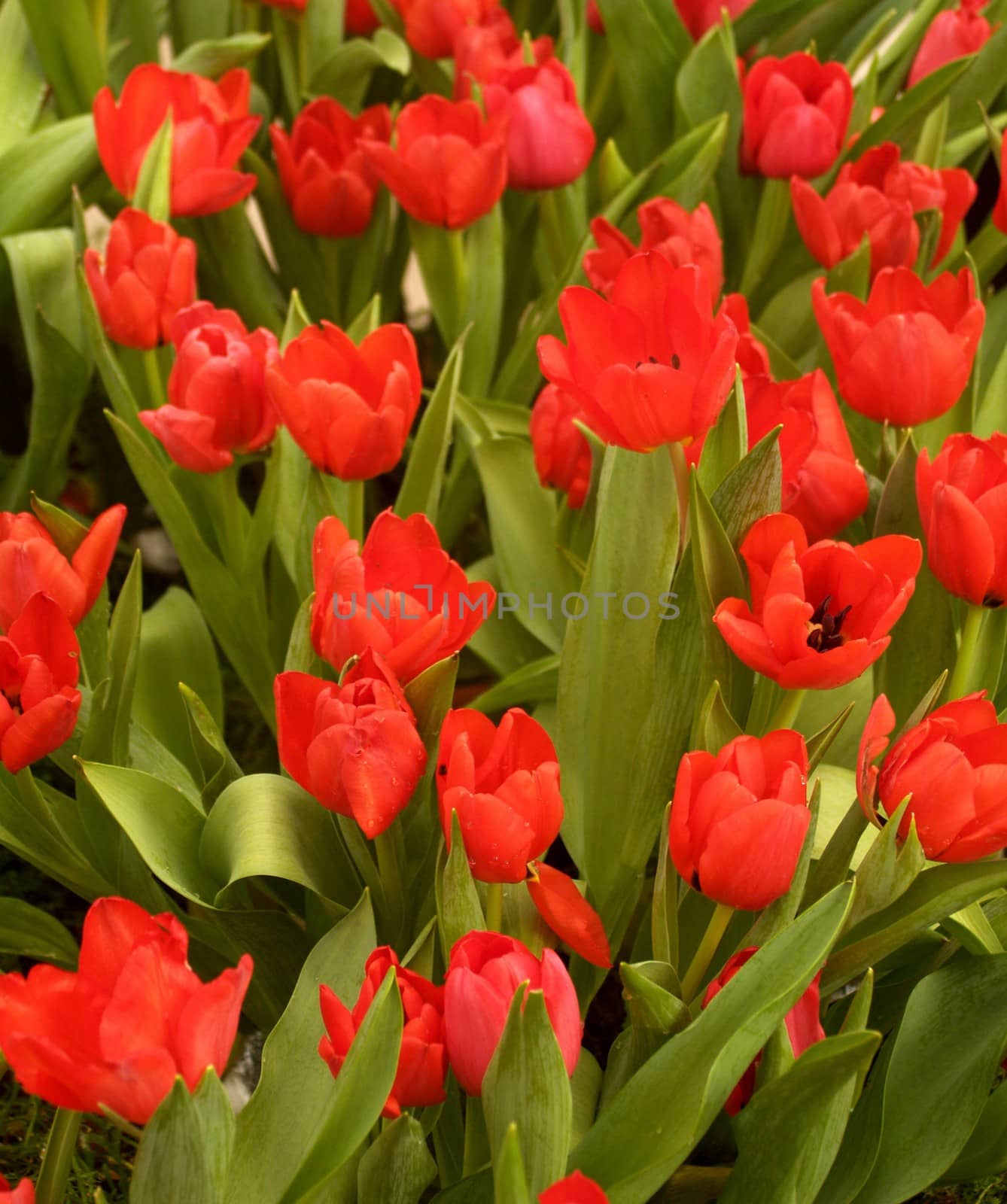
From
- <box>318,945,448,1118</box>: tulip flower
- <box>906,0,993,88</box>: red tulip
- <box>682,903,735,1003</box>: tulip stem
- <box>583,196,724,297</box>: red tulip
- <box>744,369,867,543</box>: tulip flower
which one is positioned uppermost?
<box>906,0,993,88</box>: red tulip

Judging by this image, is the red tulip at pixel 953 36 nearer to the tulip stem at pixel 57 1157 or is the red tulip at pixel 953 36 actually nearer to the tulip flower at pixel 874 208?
the tulip flower at pixel 874 208

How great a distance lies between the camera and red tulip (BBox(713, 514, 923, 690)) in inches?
19.4

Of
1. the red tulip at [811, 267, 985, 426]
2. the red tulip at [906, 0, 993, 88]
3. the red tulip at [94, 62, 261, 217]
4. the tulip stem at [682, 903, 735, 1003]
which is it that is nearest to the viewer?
the tulip stem at [682, 903, 735, 1003]

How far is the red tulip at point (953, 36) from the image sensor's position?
3.52 ft

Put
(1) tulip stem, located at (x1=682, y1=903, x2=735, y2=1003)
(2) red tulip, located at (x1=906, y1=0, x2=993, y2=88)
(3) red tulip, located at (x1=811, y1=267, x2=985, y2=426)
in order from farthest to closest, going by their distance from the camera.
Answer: (2) red tulip, located at (x1=906, y1=0, x2=993, y2=88), (3) red tulip, located at (x1=811, y1=267, x2=985, y2=426), (1) tulip stem, located at (x1=682, y1=903, x2=735, y2=1003)

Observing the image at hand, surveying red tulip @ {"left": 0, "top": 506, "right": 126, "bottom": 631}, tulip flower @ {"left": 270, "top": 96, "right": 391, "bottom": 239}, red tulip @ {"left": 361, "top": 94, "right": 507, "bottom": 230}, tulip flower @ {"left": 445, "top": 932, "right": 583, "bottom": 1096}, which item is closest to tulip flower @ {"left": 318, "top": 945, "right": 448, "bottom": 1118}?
tulip flower @ {"left": 445, "top": 932, "right": 583, "bottom": 1096}

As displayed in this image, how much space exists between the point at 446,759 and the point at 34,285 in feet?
2.05

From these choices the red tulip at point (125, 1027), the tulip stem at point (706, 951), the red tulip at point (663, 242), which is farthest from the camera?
the red tulip at point (663, 242)

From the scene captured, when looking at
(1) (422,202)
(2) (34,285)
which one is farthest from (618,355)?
(2) (34,285)

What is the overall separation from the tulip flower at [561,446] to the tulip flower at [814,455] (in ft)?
0.37

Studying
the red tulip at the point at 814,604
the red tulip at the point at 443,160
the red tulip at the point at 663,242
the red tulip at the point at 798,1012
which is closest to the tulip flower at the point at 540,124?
the red tulip at the point at 443,160

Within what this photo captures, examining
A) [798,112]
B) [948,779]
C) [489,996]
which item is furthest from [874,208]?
[489,996]

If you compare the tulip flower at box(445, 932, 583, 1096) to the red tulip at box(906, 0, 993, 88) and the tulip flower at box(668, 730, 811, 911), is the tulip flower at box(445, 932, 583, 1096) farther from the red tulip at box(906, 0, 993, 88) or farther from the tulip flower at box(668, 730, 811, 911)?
the red tulip at box(906, 0, 993, 88)

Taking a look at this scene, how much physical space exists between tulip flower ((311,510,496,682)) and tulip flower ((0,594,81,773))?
0.10m
